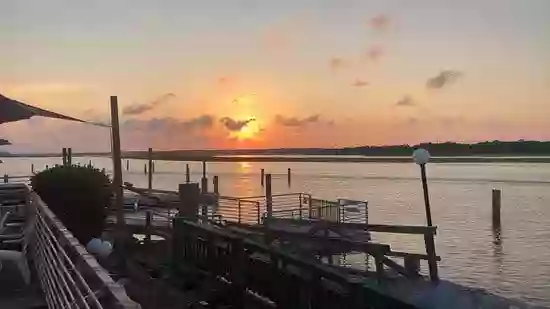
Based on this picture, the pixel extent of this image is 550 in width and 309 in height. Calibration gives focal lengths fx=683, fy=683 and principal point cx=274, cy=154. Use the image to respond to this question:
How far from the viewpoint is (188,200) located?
47.9ft

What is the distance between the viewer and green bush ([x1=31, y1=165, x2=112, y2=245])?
1263 centimetres

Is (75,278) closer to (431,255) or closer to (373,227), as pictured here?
(431,255)

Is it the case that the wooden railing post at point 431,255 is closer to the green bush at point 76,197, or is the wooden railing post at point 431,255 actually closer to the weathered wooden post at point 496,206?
the green bush at point 76,197

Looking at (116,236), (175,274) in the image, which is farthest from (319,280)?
(116,236)

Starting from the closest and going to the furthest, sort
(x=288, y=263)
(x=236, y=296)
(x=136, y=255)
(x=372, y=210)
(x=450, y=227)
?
(x=288, y=263), (x=236, y=296), (x=136, y=255), (x=450, y=227), (x=372, y=210)

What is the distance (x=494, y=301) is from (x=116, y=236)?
7.81m

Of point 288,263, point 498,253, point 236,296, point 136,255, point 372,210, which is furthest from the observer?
point 372,210

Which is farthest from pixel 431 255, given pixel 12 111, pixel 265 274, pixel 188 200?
pixel 12 111

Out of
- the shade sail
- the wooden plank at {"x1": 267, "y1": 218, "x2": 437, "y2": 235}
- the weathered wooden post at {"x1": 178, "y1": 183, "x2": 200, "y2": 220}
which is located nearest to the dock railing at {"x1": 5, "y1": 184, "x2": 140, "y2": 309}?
the shade sail

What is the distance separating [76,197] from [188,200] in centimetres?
260

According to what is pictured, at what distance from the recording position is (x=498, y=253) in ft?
93.5

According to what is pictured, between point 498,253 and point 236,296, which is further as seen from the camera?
point 498,253

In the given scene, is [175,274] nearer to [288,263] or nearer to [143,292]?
[143,292]

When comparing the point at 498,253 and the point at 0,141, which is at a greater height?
the point at 0,141
